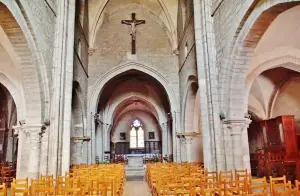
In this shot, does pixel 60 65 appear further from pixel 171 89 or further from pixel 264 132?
pixel 264 132

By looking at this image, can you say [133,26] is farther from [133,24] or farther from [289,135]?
[289,135]

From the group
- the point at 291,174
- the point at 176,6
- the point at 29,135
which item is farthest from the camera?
the point at 176,6

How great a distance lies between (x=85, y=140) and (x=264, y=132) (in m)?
11.5

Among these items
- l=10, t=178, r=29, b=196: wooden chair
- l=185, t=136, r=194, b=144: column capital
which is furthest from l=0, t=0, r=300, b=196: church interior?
l=185, t=136, r=194, b=144: column capital

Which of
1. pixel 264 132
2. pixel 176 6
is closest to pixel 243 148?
pixel 264 132

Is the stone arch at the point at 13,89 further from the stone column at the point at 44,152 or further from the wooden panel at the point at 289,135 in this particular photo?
the wooden panel at the point at 289,135

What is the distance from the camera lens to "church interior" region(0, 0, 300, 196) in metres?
7.55

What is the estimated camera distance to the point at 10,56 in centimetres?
1109

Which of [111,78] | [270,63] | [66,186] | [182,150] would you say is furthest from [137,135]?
[66,186]

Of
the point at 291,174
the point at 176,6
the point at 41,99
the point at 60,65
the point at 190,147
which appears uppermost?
the point at 176,6

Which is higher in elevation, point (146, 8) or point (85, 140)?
point (146, 8)

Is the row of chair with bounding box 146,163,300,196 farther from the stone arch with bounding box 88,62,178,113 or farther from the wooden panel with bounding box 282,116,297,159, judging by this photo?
the stone arch with bounding box 88,62,178,113

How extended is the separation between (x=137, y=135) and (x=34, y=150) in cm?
2631

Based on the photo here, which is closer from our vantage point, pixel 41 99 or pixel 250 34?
pixel 250 34
